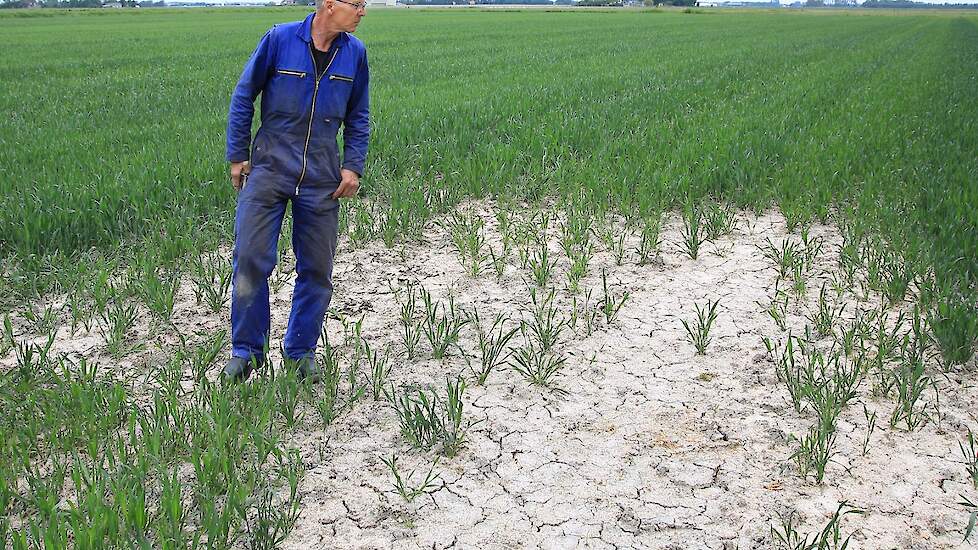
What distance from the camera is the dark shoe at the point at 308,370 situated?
3891mm

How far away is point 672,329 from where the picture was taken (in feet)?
15.7

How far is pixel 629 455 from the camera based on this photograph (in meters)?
3.47

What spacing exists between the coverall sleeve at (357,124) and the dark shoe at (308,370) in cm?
89

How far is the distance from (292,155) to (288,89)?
11.0 inches

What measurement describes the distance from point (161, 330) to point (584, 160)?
463 cm

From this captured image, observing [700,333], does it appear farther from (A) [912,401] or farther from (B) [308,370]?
(B) [308,370]

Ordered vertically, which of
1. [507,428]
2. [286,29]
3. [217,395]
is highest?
[286,29]

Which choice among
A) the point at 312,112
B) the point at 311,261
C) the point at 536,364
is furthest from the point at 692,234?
the point at 312,112

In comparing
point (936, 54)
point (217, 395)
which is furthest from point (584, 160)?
point (936, 54)

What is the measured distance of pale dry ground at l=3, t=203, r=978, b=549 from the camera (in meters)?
3.00

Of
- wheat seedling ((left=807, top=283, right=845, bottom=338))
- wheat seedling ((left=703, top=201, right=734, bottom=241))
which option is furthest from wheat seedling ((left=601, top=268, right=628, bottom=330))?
wheat seedling ((left=703, top=201, right=734, bottom=241))

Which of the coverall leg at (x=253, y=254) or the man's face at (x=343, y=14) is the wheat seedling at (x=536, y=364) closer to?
the coverall leg at (x=253, y=254)

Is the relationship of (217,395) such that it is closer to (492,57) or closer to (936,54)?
(492,57)

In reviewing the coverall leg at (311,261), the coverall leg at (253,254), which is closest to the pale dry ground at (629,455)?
the coverall leg at (311,261)
